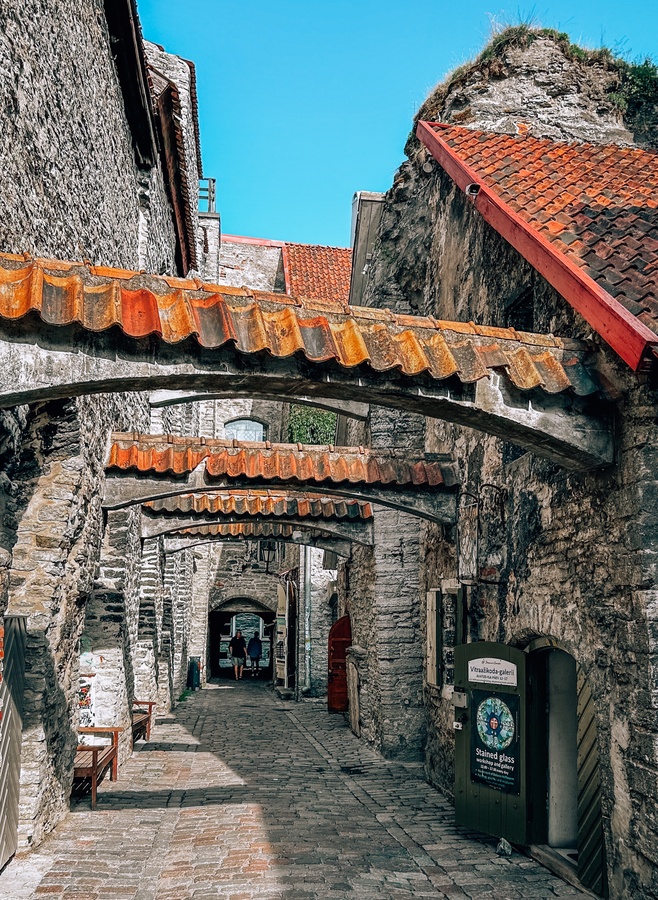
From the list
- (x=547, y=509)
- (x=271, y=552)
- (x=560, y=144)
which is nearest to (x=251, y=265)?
(x=271, y=552)

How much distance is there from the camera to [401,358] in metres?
4.54

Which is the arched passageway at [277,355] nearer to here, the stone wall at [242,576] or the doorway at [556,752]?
the doorway at [556,752]

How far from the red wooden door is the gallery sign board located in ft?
24.9

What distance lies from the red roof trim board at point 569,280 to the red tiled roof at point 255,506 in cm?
494

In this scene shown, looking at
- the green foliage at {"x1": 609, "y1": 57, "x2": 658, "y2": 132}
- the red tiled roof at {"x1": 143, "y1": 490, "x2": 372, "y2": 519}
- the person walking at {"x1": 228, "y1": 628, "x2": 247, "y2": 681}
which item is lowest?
the person walking at {"x1": 228, "y1": 628, "x2": 247, "y2": 681}

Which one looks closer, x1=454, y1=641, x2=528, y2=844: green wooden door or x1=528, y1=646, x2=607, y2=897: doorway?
x1=528, y1=646, x2=607, y2=897: doorway

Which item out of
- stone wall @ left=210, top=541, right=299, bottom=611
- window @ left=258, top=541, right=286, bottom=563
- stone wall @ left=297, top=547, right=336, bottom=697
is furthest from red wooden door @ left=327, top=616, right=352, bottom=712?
window @ left=258, top=541, right=286, bottom=563

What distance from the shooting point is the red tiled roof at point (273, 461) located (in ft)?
27.9

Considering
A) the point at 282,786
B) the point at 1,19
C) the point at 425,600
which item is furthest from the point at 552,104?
the point at 282,786

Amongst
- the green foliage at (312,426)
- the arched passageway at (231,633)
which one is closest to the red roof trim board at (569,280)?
the green foliage at (312,426)

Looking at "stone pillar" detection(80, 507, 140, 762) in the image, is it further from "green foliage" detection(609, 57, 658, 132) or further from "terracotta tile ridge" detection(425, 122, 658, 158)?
"green foliage" detection(609, 57, 658, 132)

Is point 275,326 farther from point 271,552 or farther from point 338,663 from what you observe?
point 271,552

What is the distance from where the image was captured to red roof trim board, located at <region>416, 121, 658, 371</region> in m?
4.49

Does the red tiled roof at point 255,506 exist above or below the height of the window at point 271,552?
above
